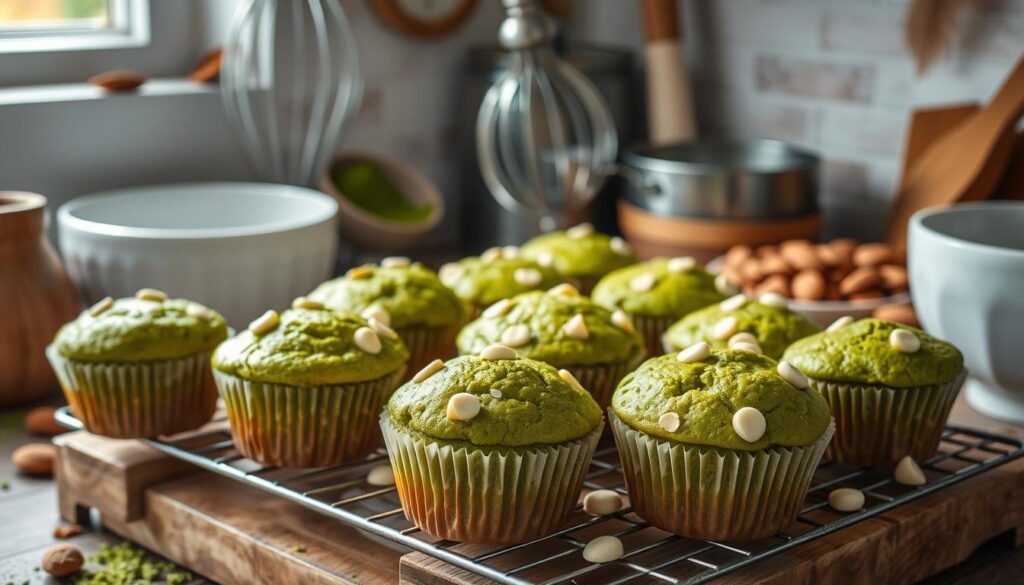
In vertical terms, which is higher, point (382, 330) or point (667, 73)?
point (667, 73)

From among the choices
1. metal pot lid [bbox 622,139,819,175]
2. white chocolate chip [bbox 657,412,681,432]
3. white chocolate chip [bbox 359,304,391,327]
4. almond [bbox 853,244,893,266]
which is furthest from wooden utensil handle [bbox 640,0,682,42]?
white chocolate chip [bbox 657,412,681,432]

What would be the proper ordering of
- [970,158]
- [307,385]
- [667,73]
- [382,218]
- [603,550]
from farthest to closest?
1. [667,73]
2. [382,218]
3. [970,158]
4. [307,385]
5. [603,550]

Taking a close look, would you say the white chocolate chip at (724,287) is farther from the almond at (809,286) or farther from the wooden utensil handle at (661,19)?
the wooden utensil handle at (661,19)

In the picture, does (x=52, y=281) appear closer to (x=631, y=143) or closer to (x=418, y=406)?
(x=418, y=406)

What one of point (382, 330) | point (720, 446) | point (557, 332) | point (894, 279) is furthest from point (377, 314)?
point (894, 279)

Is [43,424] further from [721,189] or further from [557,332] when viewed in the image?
[721,189]

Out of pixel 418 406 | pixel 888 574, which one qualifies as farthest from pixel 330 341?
pixel 888 574

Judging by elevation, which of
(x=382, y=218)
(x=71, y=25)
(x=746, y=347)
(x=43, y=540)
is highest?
(x=71, y=25)
